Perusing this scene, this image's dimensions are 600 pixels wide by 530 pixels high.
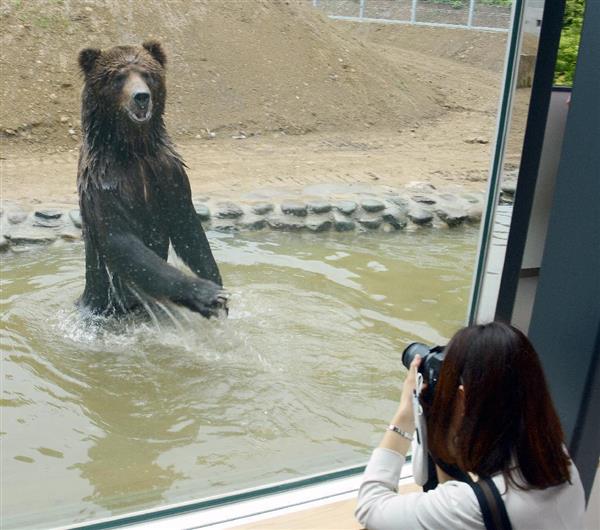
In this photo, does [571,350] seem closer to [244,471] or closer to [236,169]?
[244,471]

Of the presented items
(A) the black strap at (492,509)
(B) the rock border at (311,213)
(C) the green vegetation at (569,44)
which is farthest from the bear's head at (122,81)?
(A) the black strap at (492,509)

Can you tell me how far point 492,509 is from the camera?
2.96ft

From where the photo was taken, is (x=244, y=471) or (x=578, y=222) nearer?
(x=578, y=222)

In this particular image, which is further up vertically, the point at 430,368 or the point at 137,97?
the point at 137,97

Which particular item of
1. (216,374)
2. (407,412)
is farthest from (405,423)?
(216,374)

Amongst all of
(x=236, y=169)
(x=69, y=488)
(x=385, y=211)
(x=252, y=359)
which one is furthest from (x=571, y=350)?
(x=385, y=211)

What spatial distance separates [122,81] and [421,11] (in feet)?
3.85

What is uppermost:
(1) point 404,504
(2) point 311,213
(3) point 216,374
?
(1) point 404,504

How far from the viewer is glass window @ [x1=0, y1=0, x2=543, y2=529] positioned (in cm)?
198

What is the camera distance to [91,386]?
97.2 inches

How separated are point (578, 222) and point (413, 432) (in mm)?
447

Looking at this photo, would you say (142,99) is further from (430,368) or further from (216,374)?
(430,368)

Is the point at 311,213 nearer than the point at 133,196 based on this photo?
No

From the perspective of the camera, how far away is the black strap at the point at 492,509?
90 centimetres
